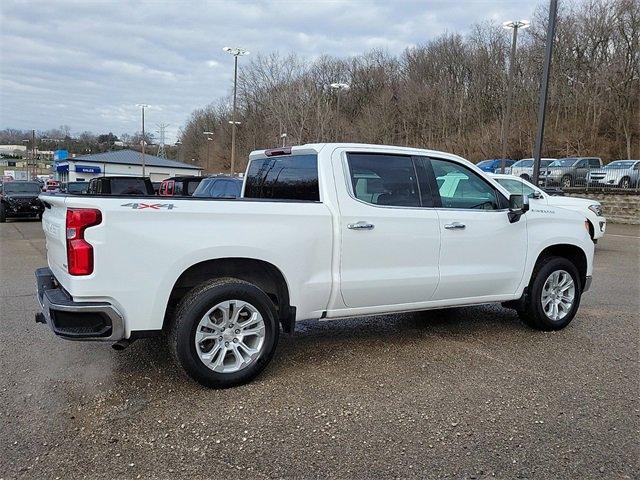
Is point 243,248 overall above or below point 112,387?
above

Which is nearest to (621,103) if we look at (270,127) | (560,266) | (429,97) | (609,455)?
(429,97)

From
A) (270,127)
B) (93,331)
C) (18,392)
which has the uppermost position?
(270,127)

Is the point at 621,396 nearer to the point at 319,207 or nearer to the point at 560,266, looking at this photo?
the point at 560,266

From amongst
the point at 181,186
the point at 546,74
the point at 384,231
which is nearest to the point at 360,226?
the point at 384,231

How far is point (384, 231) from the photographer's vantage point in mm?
4430

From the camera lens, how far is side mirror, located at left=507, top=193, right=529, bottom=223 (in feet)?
16.7

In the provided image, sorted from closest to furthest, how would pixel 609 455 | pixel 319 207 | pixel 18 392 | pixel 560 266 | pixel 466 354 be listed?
pixel 609 455 < pixel 18 392 < pixel 319 207 < pixel 466 354 < pixel 560 266

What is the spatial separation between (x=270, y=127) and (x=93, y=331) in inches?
1768

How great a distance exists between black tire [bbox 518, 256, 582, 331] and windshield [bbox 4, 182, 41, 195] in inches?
910

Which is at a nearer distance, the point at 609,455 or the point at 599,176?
the point at 609,455

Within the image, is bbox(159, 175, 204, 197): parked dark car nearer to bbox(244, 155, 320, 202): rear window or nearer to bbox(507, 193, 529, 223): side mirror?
bbox(244, 155, 320, 202): rear window

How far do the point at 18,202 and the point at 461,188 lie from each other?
22.3 m

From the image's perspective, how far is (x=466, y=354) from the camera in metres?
4.82

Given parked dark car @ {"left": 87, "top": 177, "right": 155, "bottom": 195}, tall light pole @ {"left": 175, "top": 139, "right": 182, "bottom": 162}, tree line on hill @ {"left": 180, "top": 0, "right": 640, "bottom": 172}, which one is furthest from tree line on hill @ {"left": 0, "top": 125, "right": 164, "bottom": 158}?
parked dark car @ {"left": 87, "top": 177, "right": 155, "bottom": 195}
